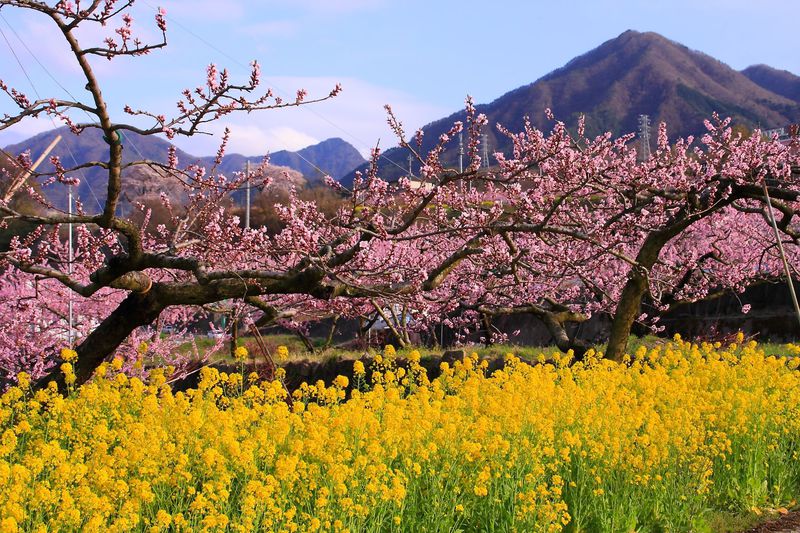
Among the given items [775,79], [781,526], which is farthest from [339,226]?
[775,79]

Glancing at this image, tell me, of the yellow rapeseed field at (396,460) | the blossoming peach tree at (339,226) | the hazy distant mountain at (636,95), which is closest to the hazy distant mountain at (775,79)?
the hazy distant mountain at (636,95)

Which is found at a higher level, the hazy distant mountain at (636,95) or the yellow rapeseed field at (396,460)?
the hazy distant mountain at (636,95)

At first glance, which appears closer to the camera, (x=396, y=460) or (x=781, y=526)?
(x=396, y=460)

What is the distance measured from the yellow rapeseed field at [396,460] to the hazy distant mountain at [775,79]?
517 feet

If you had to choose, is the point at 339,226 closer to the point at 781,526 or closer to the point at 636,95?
the point at 781,526

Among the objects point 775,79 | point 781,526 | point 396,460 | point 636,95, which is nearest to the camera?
point 396,460

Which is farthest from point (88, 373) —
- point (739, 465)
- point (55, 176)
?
point (739, 465)

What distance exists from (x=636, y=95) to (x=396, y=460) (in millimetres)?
131833

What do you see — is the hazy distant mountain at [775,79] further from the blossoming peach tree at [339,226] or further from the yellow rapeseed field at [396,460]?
the yellow rapeseed field at [396,460]

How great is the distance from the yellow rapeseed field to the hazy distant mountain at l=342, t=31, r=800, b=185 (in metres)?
81.0

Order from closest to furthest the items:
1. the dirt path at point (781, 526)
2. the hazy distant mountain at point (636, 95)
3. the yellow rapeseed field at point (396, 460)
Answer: the yellow rapeseed field at point (396, 460)
the dirt path at point (781, 526)
the hazy distant mountain at point (636, 95)

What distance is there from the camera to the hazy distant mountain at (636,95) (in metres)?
110

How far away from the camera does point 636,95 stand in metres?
129

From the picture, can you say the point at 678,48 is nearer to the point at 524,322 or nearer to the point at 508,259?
the point at 524,322
